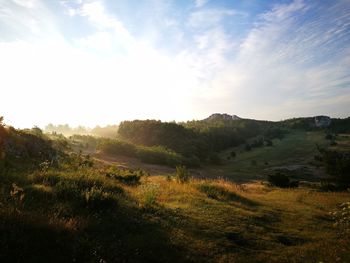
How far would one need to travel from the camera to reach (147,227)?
938cm

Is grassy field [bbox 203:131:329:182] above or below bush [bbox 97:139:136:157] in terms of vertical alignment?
below

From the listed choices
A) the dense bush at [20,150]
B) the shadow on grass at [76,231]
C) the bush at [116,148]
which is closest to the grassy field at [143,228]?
the shadow on grass at [76,231]

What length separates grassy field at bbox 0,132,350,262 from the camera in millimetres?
7242

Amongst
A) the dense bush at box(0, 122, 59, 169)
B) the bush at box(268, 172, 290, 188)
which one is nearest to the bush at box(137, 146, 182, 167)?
the bush at box(268, 172, 290, 188)

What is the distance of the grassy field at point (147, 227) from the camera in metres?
7.24

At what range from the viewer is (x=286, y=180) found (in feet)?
89.9

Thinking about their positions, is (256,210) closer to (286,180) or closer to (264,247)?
(264,247)

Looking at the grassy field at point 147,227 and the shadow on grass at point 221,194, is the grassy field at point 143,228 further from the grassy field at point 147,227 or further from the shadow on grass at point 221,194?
the shadow on grass at point 221,194

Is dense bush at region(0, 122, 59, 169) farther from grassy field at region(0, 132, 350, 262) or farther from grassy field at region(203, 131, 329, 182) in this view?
grassy field at region(203, 131, 329, 182)

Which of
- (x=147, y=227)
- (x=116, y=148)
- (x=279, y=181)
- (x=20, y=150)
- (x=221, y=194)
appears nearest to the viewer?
(x=147, y=227)

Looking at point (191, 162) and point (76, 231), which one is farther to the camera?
point (191, 162)

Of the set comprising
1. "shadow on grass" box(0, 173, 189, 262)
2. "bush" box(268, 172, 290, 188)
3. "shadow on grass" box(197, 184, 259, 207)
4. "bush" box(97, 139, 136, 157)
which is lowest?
"bush" box(268, 172, 290, 188)

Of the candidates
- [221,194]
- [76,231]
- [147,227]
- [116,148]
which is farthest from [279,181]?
[116,148]

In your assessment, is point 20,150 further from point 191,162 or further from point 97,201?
point 191,162
